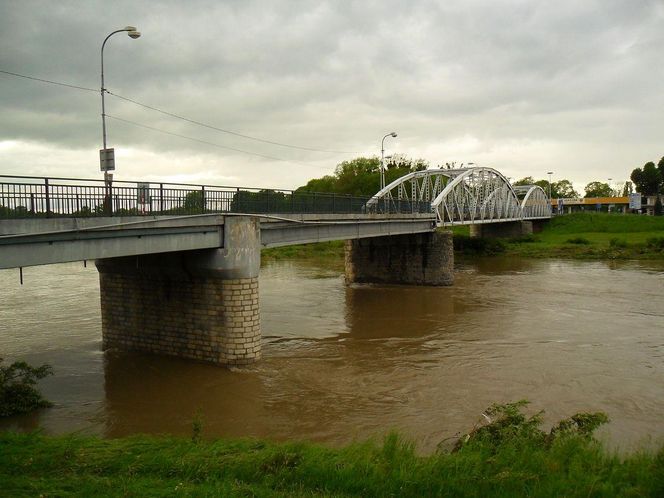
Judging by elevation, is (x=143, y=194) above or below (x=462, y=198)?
below

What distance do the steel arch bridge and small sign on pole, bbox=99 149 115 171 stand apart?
62.6ft

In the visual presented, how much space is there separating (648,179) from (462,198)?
8423cm

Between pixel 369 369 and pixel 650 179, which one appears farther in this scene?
pixel 650 179

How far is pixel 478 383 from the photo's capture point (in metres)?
17.1

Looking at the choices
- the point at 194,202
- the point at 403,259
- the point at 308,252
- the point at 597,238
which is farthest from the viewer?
the point at 597,238

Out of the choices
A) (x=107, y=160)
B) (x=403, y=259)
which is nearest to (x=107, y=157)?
(x=107, y=160)

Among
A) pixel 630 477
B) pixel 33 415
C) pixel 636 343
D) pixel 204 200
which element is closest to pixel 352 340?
pixel 204 200

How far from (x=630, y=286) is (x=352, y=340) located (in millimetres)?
23017

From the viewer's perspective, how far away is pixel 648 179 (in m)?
114

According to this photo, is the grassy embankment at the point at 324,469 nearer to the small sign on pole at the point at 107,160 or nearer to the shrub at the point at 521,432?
the shrub at the point at 521,432

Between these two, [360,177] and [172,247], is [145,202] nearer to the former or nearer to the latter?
[172,247]

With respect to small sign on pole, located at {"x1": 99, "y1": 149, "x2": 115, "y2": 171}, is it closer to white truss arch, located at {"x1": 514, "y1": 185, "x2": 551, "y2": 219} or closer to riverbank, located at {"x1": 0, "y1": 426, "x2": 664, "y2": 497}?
riverbank, located at {"x1": 0, "y1": 426, "x2": 664, "y2": 497}

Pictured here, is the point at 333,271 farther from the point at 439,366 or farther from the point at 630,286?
the point at 439,366

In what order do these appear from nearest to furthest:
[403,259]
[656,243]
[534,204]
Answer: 1. [403,259]
2. [656,243]
3. [534,204]
